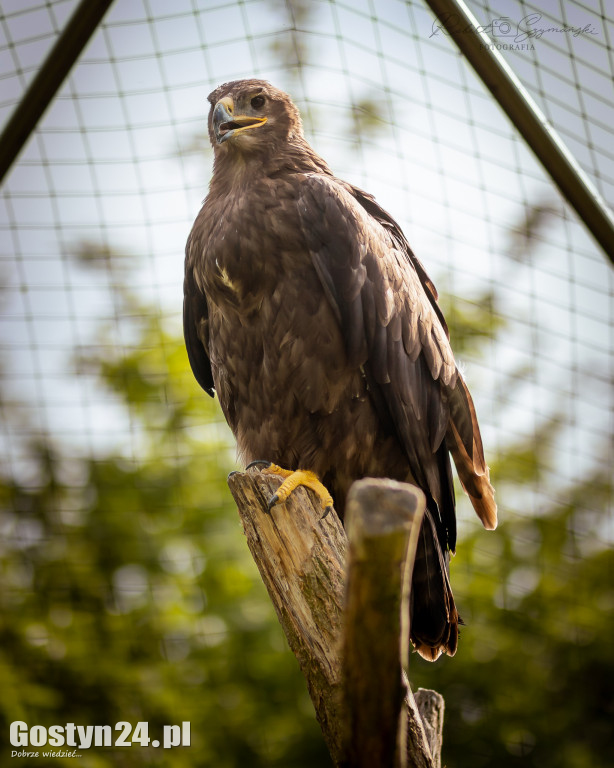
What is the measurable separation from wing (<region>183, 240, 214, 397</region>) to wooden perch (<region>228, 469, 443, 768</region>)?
1.02 metres

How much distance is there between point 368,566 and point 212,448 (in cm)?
441

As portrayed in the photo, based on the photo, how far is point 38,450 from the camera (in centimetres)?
571

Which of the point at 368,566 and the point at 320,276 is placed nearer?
the point at 368,566

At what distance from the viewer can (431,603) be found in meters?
2.90

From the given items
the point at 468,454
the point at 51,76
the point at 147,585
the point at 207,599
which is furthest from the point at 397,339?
the point at 147,585

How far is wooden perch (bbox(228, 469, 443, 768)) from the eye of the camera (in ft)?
5.30

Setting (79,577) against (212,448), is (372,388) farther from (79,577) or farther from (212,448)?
(79,577)

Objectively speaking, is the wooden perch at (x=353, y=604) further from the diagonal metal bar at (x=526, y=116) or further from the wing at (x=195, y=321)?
the diagonal metal bar at (x=526, y=116)

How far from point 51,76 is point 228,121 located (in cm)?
76

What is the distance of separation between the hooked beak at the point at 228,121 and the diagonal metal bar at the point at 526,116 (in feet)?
2.71

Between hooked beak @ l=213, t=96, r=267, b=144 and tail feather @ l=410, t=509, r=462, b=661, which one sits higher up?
hooked beak @ l=213, t=96, r=267, b=144

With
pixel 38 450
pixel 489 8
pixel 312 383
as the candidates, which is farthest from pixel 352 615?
pixel 38 450

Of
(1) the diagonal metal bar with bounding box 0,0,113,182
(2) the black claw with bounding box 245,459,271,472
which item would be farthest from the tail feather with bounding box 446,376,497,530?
(1) the diagonal metal bar with bounding box 0,0,113,182

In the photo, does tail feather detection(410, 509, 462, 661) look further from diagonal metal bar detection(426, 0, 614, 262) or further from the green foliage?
the green foliage
